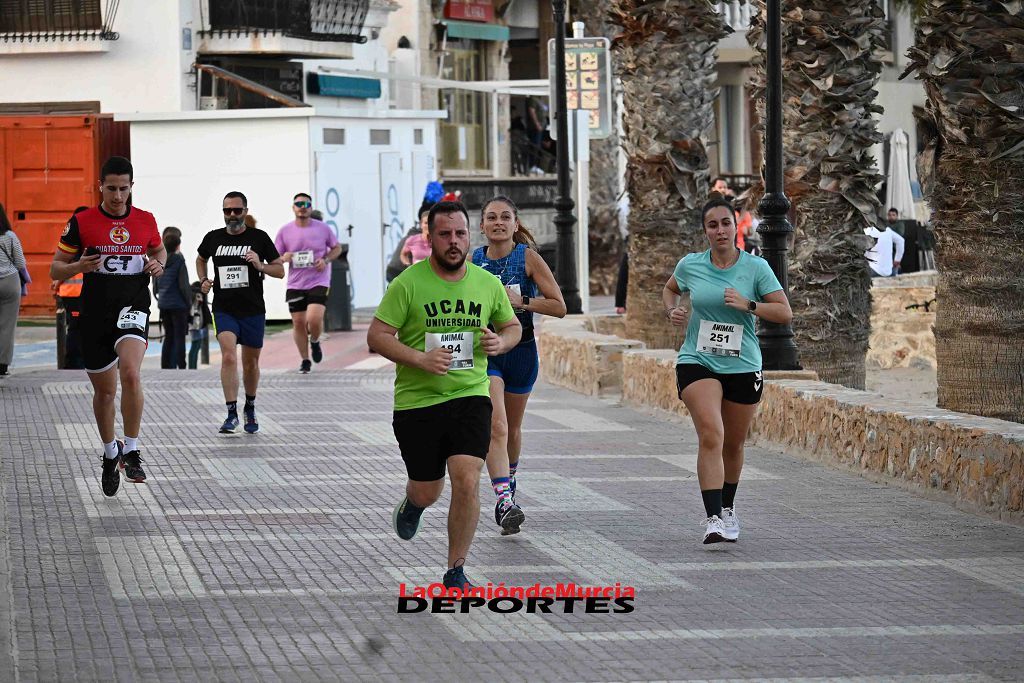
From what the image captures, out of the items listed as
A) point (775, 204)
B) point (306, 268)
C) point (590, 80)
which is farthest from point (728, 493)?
point (590, 80)

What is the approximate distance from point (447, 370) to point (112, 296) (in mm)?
3788

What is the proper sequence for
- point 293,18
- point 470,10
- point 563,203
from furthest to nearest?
1. point 470,10
2. point 293,18
3. point 563,203

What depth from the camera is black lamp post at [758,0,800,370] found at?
1315cm

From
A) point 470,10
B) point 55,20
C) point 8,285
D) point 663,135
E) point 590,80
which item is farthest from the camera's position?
point 470,10

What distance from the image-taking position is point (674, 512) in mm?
10094

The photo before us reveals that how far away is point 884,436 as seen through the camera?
36.2 ft

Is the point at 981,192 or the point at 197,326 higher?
the point at 981,192

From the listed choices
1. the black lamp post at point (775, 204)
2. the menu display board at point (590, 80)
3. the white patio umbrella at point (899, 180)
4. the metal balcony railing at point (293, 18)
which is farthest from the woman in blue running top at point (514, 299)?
the white patio umbrella at point (899, 180)

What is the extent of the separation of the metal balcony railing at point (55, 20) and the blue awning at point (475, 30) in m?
11.0

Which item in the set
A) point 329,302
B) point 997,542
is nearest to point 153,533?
point 997,542

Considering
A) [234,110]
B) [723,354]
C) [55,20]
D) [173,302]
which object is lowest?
[173,302]

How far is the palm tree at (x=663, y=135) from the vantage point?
18922mm

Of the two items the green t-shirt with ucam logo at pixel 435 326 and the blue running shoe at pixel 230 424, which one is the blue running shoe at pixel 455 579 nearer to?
the green t-shirt with ucam logo at pixel 435 326

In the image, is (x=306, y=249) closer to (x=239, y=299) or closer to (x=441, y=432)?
(x=239, y=299)
